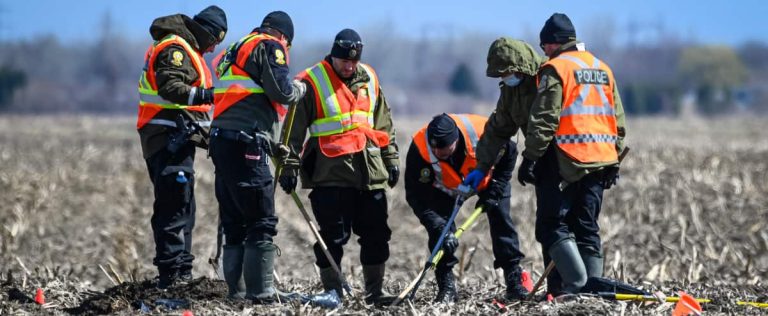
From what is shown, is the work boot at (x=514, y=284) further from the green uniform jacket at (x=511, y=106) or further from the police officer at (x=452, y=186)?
the green uniform jacket at (x=511, y=106)

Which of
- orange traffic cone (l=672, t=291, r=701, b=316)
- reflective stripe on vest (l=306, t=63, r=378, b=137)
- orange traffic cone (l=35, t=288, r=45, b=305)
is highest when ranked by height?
reflective stripe on vest (l=306, t=63, r=378, b=137)

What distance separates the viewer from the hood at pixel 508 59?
7758mm

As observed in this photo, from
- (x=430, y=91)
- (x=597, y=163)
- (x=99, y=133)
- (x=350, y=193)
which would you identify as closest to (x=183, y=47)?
(x=350, y=193)

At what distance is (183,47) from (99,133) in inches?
1206

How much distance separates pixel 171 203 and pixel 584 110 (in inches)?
128

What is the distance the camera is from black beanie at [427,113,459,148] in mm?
→ 8273

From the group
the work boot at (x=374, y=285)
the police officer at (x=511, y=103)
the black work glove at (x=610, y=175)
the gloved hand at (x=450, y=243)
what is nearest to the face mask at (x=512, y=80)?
the police officer at (x=511, y=103)

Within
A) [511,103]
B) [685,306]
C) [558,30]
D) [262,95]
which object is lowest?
[685,306]

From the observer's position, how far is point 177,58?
8.41 meters

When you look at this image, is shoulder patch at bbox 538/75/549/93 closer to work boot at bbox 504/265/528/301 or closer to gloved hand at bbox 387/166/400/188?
gloved hand at bbox 387/166/400/188

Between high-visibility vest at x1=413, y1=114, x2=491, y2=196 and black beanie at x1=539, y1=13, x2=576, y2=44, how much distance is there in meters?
1.01

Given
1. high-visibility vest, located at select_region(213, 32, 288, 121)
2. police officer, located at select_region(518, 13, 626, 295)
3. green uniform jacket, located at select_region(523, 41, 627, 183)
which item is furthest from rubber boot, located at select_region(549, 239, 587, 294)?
high-visibility vest, located at select_region(213, 32, 288, 121)

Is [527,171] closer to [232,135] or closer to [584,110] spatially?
[584,110]

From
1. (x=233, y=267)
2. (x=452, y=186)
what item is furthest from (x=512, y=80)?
(x=233, y=267)
